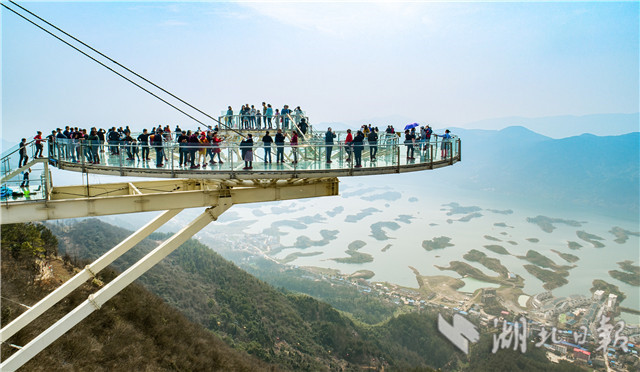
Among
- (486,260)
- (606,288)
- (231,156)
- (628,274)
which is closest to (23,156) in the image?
(231,156)

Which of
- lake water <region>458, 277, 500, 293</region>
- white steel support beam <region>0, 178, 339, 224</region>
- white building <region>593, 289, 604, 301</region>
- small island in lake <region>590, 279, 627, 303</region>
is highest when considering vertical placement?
white steel support beam <region>0, 178, 339, 224</region>

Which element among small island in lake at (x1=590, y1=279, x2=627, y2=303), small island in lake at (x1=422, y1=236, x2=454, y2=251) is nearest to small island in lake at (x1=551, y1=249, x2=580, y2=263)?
small island in lake at (x1=590, y1=279, x2=627, y2=303)

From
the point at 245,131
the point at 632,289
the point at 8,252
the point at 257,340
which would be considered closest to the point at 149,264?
the point at 245,131

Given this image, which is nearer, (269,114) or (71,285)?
(71,285)

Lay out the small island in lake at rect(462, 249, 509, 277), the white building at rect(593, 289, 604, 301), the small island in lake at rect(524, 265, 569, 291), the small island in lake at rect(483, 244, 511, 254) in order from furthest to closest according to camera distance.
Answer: the small island in lake at rect(483, 244, 511, 254) → the small island in lake at rect(462, 249, 509, 277) → the small island in lake at rect(524, 265, 569, 291) → the white building at rect(593, 289, 604, 301)

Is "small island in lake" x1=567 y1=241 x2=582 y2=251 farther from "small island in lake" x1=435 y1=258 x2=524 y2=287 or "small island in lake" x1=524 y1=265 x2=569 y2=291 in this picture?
"small island in lake" x1=435 y1=258 x2=524 y2=287

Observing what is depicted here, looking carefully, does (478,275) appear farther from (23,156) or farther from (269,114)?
(23,156)

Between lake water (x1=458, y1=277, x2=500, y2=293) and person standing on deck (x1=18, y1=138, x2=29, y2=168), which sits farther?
lake water (x1=458, y1=277, x2=500, y2=293)
